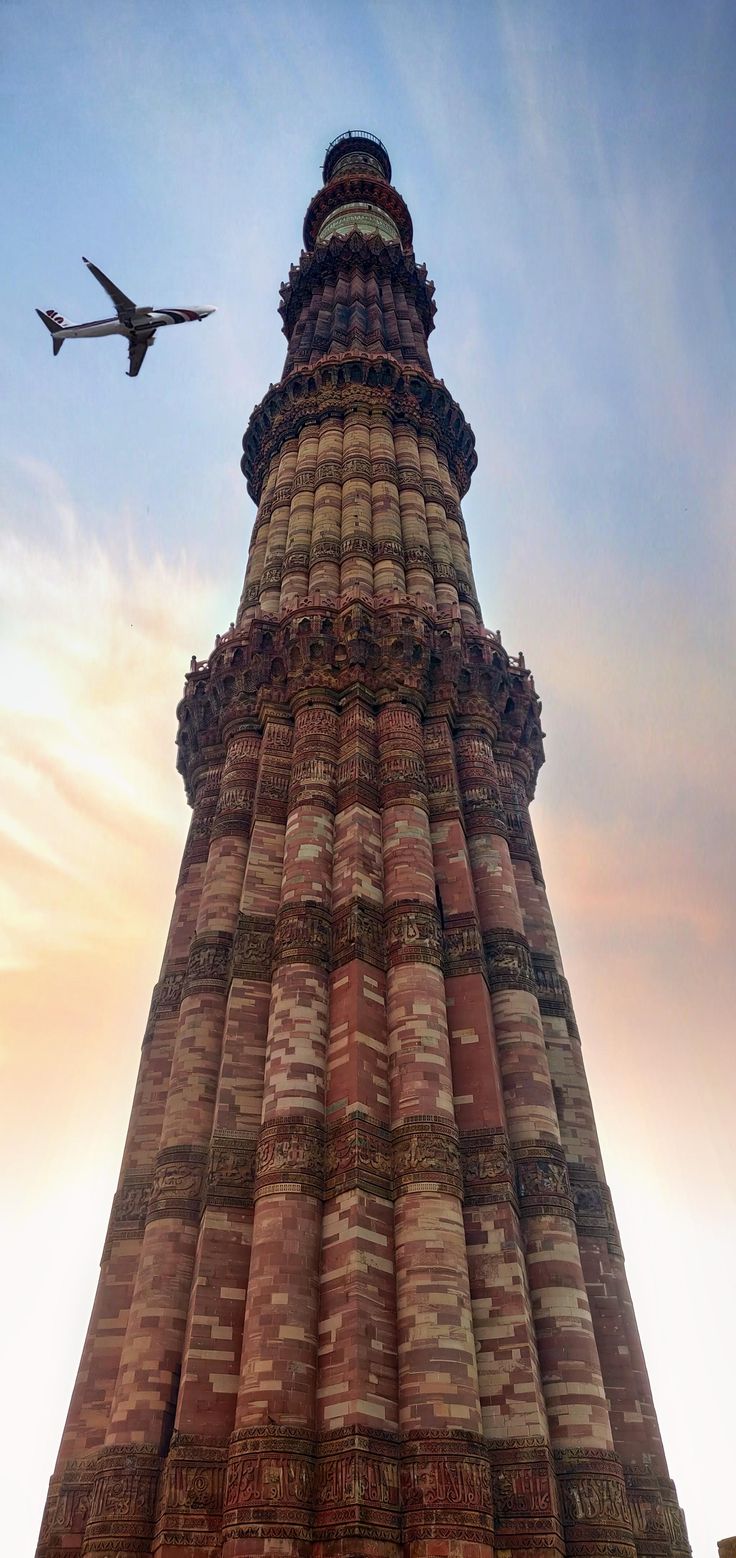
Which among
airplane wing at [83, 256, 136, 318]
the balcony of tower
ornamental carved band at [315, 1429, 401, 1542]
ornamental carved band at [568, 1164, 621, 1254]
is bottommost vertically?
ornamental carved band at [315, 1429, 401, 1542]

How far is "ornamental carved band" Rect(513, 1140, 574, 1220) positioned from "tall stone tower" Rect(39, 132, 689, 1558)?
0.04 meters

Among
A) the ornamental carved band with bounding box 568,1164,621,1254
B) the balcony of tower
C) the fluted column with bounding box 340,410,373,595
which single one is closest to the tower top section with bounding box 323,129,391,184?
the balcony of tower

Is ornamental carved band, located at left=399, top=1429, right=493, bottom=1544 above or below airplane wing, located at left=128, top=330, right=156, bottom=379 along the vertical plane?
below

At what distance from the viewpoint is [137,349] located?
22.2 meters

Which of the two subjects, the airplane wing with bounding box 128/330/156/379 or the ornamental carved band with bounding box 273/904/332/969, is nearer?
the ornamental carved band with bounding box 273/904/332/969

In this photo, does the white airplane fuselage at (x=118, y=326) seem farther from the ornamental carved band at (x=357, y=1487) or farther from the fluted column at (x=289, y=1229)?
the ornamental carved band at (x=357, y=1487)

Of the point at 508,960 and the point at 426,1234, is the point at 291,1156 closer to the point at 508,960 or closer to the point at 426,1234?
the point at 426,1234

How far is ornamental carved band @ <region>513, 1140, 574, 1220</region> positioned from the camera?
14430mm

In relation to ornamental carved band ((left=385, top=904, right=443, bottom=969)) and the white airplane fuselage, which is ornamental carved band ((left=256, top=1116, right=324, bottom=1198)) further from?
the white airplane fuselage

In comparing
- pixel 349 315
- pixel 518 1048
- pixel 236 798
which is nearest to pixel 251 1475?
pixel 518 1048

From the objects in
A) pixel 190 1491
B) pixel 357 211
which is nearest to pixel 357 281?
pixel 357 211

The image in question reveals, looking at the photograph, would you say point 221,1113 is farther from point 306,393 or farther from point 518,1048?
point 306,393

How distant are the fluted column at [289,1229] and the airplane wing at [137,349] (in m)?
10.1

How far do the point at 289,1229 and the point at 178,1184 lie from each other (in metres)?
2.17
